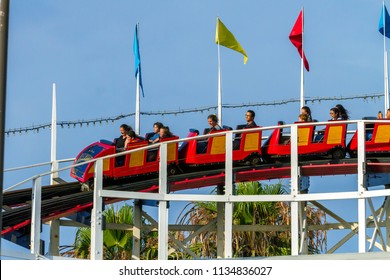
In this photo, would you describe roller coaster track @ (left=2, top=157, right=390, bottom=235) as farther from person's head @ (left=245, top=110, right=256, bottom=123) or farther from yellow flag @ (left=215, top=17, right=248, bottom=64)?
yellow flag @ (left=215, top=17, right=248, bottom=64)

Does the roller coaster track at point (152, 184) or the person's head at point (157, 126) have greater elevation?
the person's head at point (157, 126)

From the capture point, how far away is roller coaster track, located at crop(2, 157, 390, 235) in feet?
103

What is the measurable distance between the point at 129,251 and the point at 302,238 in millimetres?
7514

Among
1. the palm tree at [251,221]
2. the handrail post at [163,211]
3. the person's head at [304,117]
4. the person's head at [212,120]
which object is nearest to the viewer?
the handrail post at [163,211]

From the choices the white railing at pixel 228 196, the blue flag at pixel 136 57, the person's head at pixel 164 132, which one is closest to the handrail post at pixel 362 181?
the white railing at pixel 228 196

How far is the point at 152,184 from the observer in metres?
32.1

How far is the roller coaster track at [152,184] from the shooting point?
3143cm

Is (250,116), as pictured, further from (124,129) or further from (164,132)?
(124,129)

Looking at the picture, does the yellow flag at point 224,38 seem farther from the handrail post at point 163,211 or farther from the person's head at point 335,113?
the handrail post at point 163,211
